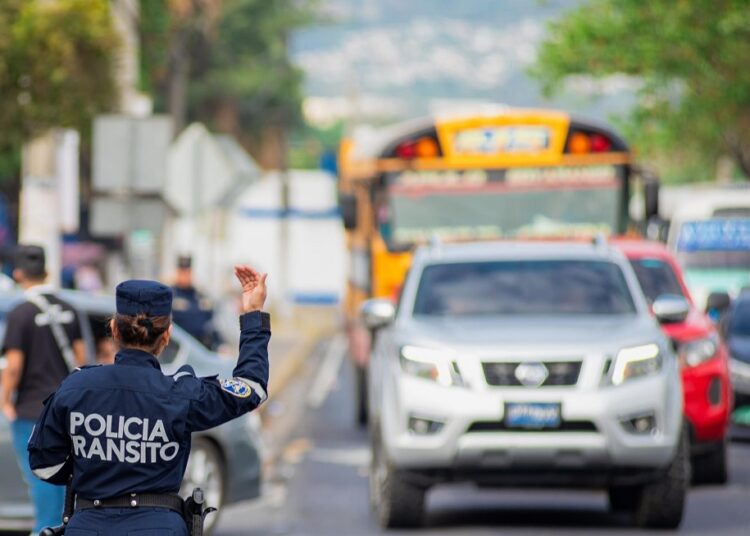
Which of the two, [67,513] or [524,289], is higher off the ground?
[67,513]

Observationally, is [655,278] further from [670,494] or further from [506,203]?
[506,203]

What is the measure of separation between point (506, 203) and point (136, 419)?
15.0 m

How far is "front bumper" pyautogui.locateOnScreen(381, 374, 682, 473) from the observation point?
41.6ft

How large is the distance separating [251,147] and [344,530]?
55914 mm

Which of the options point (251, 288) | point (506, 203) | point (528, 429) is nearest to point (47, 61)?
point (506, 203)

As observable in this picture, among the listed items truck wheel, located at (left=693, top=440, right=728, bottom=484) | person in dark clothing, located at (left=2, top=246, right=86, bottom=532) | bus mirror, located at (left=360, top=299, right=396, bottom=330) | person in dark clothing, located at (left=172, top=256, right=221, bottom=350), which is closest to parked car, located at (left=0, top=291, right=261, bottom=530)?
bus mirror, located at (left=360, top=299, right=396, bottom=330)

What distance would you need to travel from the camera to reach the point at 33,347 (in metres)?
11.0

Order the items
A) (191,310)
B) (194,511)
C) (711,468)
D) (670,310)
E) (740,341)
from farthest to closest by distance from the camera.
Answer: (740,341)
(191,310)
(711,468)
(670,310)
(194,511)

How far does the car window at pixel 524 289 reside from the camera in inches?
550

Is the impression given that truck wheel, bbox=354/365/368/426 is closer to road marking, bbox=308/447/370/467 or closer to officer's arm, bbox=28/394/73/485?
road marking, bbox=308/447/370/467

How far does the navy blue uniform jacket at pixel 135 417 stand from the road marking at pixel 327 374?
2005 centimetres

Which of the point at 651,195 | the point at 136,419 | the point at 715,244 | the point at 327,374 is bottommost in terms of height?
the point at 327,374

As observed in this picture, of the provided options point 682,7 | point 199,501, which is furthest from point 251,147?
point 199,501

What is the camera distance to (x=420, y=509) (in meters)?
13.1
